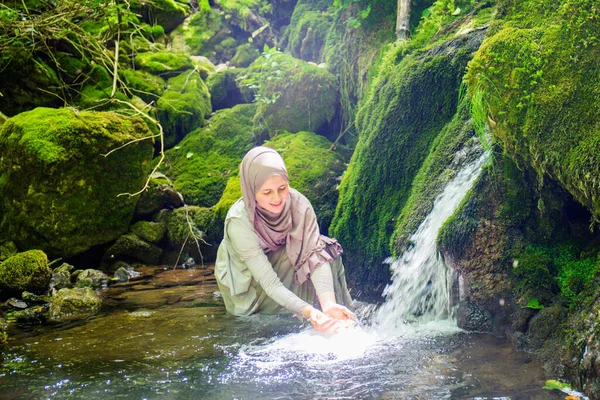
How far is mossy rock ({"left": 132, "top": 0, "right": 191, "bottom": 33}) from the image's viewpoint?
48.8 feet

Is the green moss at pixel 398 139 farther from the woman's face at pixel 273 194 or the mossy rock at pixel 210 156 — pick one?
the mossy rock at pixel 210 156

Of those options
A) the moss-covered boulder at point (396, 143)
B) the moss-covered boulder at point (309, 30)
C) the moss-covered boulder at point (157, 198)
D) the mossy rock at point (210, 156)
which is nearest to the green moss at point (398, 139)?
the moss-covered boulder at point (396, 143)

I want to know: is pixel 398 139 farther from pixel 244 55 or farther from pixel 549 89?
pixel 244 55

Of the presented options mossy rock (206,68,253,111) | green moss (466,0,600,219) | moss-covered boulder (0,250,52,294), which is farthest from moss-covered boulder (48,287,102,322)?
mossy rock (206,68,253,111)

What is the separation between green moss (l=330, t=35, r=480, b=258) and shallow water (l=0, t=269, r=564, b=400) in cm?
170

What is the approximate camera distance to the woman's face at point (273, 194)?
14.7 feet

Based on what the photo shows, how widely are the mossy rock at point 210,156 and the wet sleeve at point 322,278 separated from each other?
621 centimetres

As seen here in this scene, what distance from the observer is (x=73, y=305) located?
6316 millimetres

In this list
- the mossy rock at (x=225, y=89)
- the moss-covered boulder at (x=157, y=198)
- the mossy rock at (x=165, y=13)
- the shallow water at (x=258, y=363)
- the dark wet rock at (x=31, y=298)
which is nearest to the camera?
the shallow water at (x=258, y=363)

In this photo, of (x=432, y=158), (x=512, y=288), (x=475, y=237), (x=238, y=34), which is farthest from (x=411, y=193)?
(x=238, y=34)

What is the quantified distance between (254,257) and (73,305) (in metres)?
2.74

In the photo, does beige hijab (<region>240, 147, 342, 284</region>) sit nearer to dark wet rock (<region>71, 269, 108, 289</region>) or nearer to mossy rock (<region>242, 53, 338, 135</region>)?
dark wet rock (<region>71, 269, 108, 289</region>)

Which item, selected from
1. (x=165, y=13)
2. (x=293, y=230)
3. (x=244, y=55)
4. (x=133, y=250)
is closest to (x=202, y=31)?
(x=165, y=13)

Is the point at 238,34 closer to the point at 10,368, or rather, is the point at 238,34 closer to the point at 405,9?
the point at 405,9
